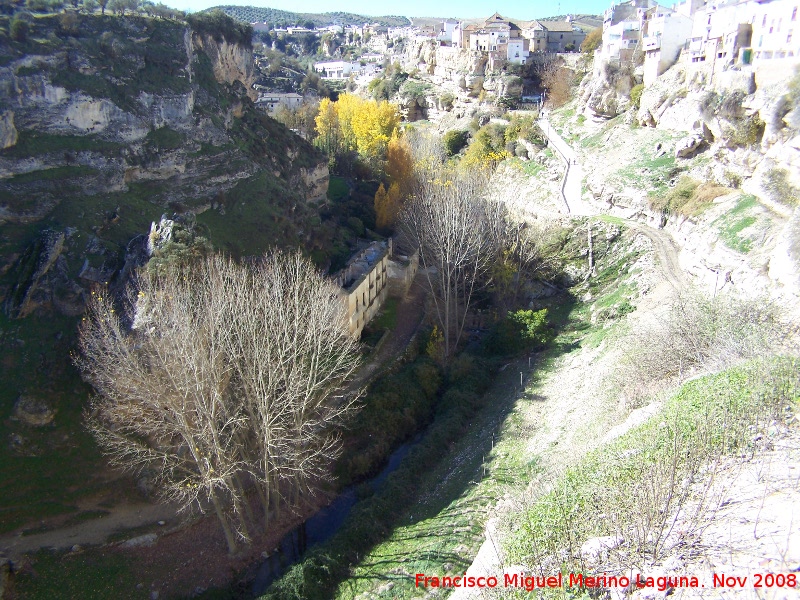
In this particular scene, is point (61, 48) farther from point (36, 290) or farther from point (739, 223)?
point (739, 223)

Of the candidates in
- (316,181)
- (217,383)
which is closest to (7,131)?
(217,383)

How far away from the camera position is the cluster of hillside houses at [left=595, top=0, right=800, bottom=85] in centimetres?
2811

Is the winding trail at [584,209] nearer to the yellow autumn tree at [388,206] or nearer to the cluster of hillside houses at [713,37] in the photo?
the cluster of hillside houses at [713,37]

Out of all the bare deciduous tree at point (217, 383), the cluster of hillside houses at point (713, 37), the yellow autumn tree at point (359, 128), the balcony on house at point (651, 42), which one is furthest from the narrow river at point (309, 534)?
the balcony on house at point (651, 42)

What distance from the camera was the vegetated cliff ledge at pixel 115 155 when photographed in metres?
22.8

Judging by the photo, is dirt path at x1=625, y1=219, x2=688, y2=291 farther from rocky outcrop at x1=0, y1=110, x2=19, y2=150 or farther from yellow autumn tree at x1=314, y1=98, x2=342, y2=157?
rocky outcrop at x1=0, y1=110, x2=19, y2=150

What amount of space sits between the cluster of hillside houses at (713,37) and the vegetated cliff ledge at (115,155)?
2725 centimetres

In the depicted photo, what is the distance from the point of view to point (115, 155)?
2694 centimetres

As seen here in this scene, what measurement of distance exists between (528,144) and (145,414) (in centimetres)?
3841

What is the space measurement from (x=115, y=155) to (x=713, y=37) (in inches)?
1456

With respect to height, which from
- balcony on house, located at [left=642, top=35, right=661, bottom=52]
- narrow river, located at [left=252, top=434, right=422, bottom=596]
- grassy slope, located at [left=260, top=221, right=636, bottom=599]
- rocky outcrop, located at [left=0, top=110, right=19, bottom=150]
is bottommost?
narrow river, located at [left=252, top=434, right=422, bottom=596]

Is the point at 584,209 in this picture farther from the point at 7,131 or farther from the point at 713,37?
the point at 7,131

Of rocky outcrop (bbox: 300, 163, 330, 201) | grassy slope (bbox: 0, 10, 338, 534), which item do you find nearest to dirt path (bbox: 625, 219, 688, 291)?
grassy slope (bbox: 0, 10, 338, 534)

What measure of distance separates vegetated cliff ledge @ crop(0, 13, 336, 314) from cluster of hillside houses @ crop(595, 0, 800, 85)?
27.3m
